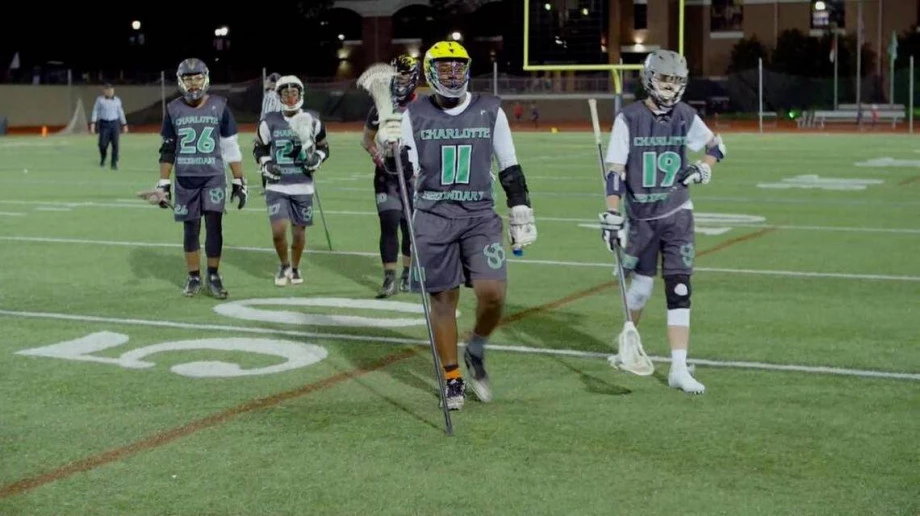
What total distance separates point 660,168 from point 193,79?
4.69 metres

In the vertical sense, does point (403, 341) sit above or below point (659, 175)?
below

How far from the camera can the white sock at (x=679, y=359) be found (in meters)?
7.38

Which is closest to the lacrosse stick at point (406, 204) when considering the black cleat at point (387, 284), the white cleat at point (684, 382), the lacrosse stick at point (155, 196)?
the white cleat at point (684, 382)

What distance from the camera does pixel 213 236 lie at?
36.0 ft

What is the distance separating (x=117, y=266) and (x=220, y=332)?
3.82 metres

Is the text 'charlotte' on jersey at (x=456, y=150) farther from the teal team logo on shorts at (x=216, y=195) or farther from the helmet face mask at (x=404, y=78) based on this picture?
the teal team logo on shorts at (x=216, y=195)

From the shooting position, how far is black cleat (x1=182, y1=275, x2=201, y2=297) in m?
10.9

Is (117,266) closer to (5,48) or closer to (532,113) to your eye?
(532,113)

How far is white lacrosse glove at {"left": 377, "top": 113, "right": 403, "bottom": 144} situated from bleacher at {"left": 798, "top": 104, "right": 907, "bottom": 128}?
43737mm

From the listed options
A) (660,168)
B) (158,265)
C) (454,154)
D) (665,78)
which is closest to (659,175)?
(660,168)

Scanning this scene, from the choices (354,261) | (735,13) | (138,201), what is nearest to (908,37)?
(735,13)

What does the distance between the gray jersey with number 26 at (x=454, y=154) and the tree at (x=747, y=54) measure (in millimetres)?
59942

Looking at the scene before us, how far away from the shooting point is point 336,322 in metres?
9.66

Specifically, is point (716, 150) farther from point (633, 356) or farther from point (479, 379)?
point (479, 379)
